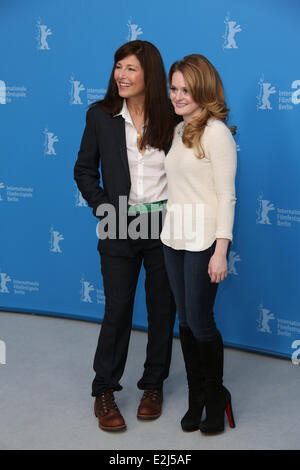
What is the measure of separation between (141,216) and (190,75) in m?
0.59

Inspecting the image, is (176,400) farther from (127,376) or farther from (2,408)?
(2,408)

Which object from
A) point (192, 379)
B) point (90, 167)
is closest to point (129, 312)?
point (192, 379)

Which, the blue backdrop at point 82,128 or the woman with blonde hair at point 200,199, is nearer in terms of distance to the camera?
the woman with blonde hair at point 200,199

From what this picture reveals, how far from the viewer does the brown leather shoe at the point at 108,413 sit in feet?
8.48

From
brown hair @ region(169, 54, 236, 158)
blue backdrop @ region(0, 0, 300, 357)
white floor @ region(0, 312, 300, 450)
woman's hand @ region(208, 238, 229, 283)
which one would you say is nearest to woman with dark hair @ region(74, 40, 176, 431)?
white floor @ region(0, 312, 300, 450)

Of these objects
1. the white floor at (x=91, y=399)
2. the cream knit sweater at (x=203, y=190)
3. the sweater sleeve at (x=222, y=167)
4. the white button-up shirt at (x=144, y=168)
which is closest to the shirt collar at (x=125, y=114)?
the white button-up shirt at (x=144, y=168)

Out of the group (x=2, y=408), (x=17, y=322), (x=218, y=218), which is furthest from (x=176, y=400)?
(x=17, y=322)

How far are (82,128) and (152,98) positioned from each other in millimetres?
1185

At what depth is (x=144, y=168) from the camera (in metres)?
2.50

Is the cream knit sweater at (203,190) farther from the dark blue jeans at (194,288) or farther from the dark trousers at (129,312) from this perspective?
the dark trousers at (129,312)

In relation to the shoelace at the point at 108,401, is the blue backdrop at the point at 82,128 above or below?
above

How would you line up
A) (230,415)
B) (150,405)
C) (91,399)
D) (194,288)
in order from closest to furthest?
(194,288), (230,415), (150,405), (91,399)

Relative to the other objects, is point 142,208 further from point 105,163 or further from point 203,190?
point 203,190

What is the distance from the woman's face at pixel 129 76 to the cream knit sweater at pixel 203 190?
10.0 inches
